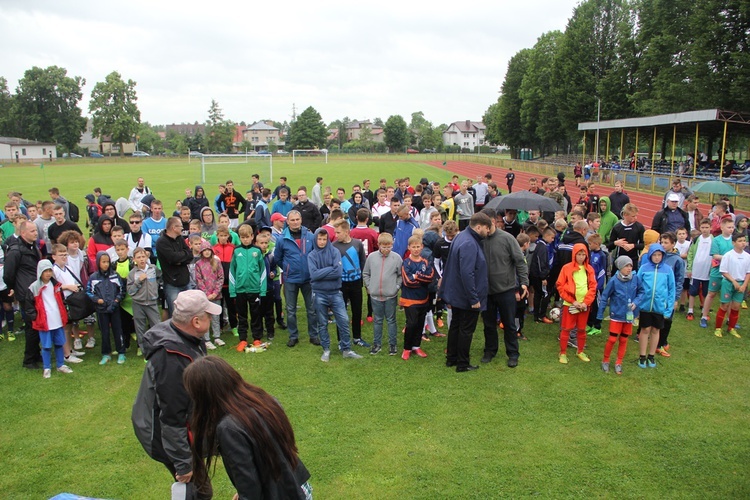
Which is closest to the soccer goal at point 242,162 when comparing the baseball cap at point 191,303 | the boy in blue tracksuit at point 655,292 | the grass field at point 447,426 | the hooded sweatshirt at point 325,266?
the hooded sweatshirt at point 325,266

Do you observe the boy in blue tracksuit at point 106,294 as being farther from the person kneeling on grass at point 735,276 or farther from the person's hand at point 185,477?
the person kneeling on grass at point 735,276

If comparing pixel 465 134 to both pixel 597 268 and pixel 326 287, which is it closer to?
pixel 597 268

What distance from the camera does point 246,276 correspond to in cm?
768

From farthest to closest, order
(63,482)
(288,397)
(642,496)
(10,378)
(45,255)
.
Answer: (45,255)
(10,378)
(288,397)
(63,482)
(642,496)

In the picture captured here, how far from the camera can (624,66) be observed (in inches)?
1987

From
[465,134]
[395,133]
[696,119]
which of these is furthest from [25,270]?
[465,134]

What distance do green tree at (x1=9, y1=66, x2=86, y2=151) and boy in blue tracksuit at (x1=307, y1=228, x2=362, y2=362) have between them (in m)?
103

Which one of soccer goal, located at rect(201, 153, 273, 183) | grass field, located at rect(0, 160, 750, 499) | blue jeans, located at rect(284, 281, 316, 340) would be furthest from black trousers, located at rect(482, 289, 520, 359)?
soccer goal, located at rect(201, 153, 273, 183)

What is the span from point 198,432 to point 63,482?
3.21 m

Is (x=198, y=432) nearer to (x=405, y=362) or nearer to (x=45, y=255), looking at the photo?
(x=405, y=362)

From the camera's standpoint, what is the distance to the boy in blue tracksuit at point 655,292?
22.3 ft

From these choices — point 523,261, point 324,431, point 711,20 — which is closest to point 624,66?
point 711,20

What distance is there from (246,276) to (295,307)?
892mm

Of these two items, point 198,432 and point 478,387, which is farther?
point 478,387
